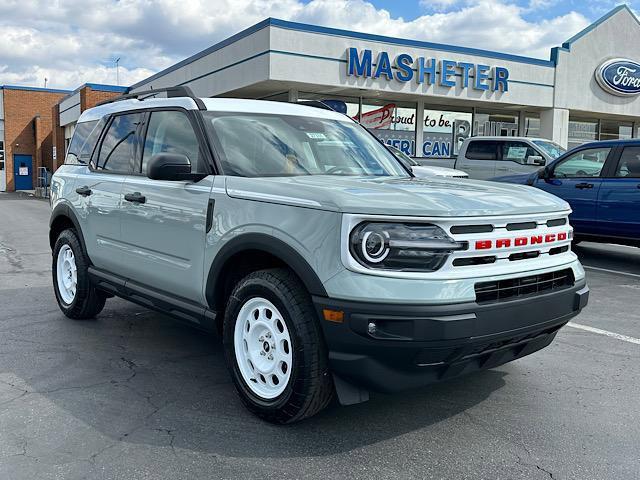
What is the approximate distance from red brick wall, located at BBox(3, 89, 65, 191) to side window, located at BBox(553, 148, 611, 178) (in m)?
41.4

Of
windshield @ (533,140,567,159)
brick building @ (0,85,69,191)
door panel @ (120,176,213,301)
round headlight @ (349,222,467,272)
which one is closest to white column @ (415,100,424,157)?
windshield @ (533,140,567,159)

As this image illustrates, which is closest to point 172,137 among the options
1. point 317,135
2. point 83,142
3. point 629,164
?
point 317,135

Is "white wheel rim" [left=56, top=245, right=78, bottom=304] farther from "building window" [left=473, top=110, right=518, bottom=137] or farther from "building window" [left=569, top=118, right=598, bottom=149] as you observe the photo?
"building window" [left=569, top=118, right=598, bottom=149]

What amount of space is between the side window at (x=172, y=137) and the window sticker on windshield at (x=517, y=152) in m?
11.6

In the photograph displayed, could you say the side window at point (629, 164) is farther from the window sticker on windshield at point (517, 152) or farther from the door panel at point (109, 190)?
the door panel at point (109, 190)

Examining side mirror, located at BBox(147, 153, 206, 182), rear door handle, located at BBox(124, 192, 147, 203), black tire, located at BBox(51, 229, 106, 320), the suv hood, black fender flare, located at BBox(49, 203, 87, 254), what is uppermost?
side mirror, located at BBox(147, 153, 206, 182)

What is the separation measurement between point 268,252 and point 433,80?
1811 cm

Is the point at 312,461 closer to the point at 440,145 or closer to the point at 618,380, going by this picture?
the point at 618,380

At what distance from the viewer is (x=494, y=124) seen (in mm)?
24562

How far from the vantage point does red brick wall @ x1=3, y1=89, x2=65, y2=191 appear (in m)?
44.1

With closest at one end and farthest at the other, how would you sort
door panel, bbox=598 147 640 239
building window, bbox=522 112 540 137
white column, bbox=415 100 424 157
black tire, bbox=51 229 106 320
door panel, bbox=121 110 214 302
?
door panel, bbox=121 110 214 302 → black tire, bbox=51 229 106 320 → door panel, bbox=598 147 640 239 → white column, bbox=415 100 424 157 → building window, bbox=522 112 540 137

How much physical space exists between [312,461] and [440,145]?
2102 centimetres

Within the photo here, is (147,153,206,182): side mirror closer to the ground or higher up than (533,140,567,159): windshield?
closer to the ground

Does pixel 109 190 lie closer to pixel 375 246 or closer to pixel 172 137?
pixel 172 137
